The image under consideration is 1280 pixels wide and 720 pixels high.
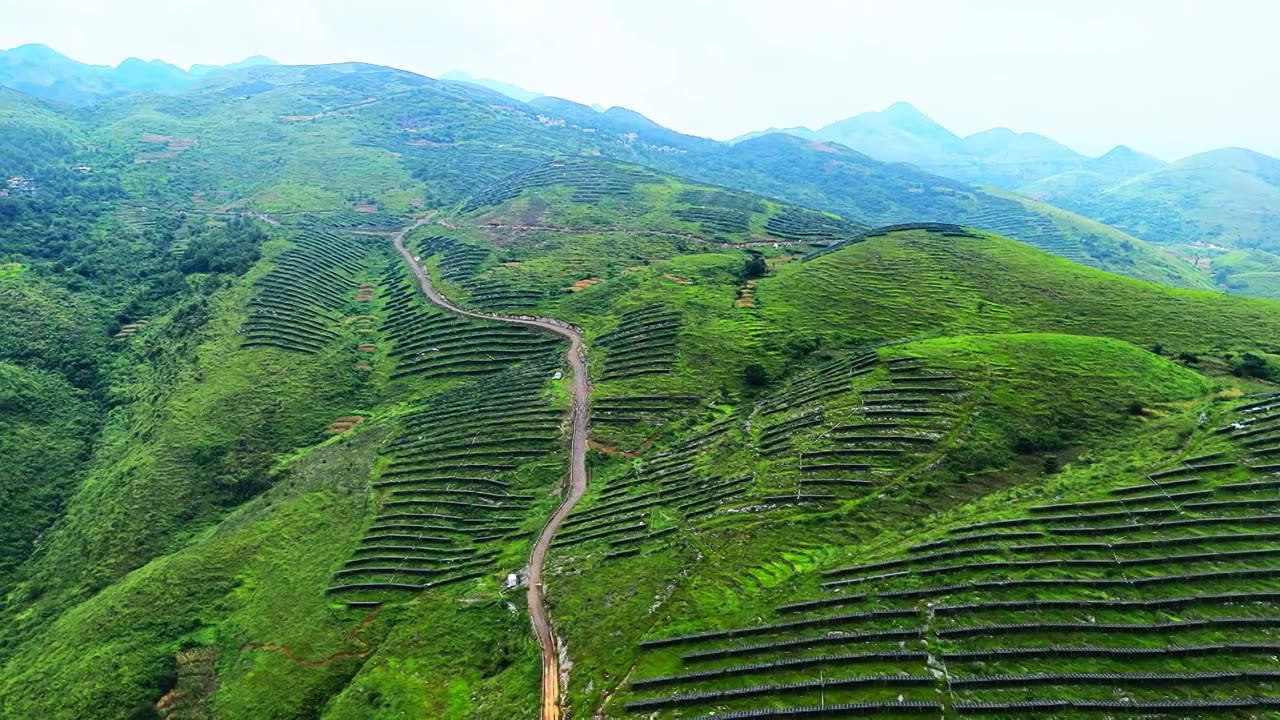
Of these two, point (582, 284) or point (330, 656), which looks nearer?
point (330, 656)

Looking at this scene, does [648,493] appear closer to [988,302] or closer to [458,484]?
[458,484]

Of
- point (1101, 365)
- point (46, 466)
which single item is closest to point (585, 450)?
point (1101, 365)

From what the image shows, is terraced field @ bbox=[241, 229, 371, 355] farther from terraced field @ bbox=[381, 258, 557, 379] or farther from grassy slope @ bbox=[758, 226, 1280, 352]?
grassy slope @ bbox=[758, 226, 1280, 352]

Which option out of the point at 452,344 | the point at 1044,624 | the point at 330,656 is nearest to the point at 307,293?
the point at 452,344

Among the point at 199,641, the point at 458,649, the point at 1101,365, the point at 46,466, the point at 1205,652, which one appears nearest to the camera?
the point at 1205,652

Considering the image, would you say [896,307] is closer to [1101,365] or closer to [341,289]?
[1101,365]

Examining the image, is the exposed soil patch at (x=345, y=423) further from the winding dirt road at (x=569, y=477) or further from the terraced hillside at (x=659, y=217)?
the terraced hillside at (x=659, y=217)
